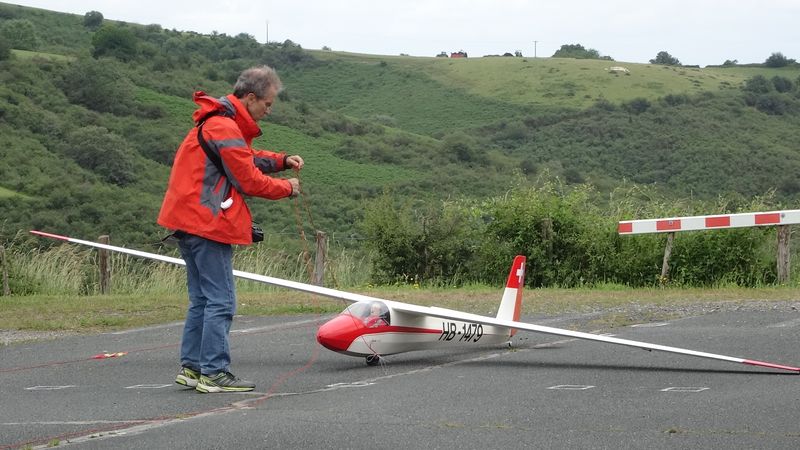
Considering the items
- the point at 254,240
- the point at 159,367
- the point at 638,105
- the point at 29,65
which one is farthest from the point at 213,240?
the point at 638,105

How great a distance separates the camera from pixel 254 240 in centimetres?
832

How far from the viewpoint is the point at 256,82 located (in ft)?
27.0

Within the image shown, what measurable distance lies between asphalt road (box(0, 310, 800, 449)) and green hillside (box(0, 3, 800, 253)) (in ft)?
138

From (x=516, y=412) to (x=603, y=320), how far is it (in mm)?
5851

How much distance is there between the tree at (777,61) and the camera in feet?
500

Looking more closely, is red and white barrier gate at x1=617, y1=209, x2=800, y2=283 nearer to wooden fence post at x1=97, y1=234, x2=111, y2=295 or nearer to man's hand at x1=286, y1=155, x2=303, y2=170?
wooden fence post at x1=97, y1=234, x2=111, y2=295

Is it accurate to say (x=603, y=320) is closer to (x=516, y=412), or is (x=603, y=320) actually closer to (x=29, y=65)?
(x=516, y=412)

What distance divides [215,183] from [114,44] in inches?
4625

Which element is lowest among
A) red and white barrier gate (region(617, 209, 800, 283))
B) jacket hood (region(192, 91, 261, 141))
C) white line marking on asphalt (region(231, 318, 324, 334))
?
white line marking on asphalt (region(231, 318, 324, 334))

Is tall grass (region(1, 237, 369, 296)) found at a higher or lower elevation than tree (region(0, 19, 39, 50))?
lower

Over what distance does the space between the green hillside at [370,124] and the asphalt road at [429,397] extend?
138 ft

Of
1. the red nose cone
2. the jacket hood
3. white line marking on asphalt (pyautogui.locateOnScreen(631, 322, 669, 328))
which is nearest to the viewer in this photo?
the jacket hood

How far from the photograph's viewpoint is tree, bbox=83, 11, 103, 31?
156m

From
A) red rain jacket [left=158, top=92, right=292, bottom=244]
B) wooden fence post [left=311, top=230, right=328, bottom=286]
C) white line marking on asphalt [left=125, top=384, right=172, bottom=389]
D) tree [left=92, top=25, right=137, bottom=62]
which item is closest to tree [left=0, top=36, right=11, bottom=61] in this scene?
tree [left=92, top=25, right=137, bottom=62]
